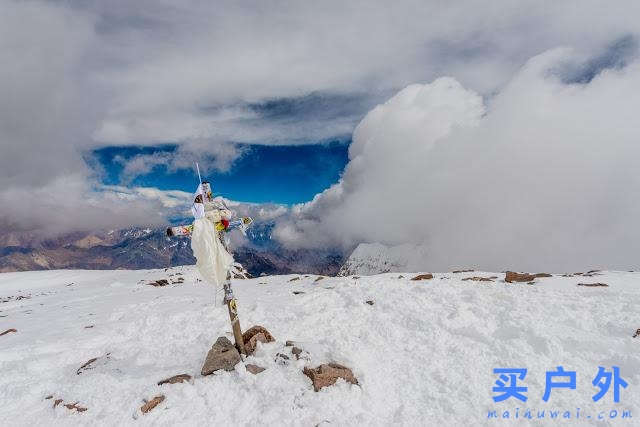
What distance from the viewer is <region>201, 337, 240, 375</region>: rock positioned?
12.0 meters

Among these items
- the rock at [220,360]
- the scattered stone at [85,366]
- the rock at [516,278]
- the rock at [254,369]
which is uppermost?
the rock at [516,278]

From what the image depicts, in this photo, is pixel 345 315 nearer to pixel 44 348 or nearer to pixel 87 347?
pixel 87 347

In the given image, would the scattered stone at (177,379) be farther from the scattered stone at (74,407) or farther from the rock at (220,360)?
the scattered stone at (74,407)

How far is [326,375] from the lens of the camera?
11.0 metres

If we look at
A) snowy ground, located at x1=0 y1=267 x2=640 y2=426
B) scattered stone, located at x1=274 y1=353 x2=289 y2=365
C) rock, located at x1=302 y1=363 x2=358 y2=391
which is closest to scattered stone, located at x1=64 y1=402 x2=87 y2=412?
snowy ground, located at x1=0 y1=267 x2=640 y2=426

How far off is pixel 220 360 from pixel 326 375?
12.5 ft

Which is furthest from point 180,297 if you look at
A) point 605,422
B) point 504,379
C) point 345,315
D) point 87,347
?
point 605,422

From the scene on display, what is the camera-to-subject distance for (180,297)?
25.5 m

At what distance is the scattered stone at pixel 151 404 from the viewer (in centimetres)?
1065

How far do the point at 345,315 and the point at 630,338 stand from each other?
10313 millimetres

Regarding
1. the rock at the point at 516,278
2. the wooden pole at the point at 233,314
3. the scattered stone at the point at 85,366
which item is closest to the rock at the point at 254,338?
the wooden pole at the point at 233,314

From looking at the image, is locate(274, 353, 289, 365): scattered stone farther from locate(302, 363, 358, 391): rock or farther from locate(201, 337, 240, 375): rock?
locate(201, 337, 240, 375): rock

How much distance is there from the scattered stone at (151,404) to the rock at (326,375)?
14.7 ft

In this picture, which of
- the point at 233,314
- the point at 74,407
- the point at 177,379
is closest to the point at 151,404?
the point at 177,379
